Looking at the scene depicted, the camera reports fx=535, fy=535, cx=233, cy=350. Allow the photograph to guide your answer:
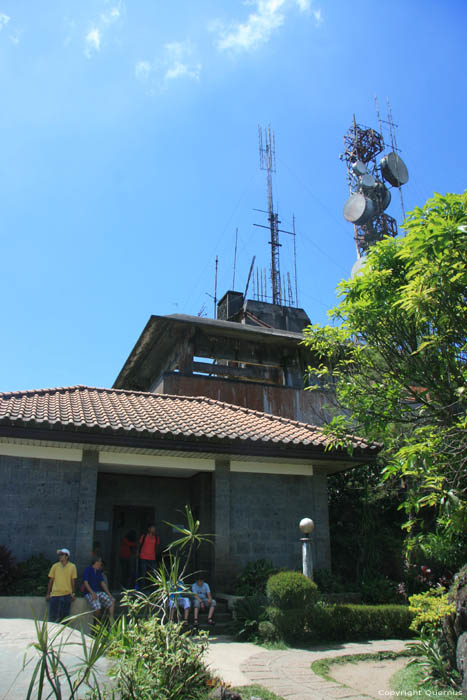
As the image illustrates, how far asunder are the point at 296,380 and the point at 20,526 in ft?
35.9

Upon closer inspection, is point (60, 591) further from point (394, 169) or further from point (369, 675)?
point (394, 169)

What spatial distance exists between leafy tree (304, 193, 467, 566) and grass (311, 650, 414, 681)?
4.85ft

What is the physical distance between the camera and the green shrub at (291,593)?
29.2 feet

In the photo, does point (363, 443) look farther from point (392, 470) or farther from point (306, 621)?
point (392, 470)

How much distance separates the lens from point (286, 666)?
6938 mm

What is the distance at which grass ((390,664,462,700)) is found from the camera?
5.59m

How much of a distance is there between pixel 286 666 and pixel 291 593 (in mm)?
2004

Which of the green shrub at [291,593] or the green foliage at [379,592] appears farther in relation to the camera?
the green foliage at [379,592]

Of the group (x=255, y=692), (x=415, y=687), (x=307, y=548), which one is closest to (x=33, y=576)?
(x=307, y=548)

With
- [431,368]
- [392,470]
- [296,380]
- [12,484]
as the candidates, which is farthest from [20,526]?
[296,380]

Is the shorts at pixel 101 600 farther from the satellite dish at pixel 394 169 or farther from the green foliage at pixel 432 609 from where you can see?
the satellite dish at pixel 394 169

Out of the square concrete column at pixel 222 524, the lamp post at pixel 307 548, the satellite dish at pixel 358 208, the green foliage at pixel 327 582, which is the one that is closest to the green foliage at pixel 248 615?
the lamp post at pixel 307 548

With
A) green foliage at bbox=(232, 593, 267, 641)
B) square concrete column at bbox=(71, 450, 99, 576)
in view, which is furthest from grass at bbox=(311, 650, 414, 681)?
square concrete column at bbox=(71, 450, 99, 576)

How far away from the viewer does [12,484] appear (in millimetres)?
10445
